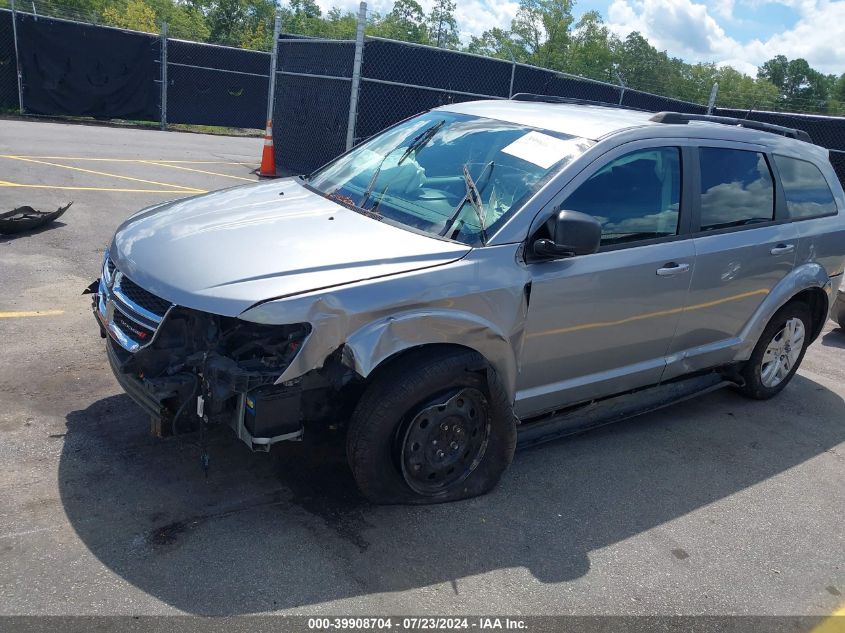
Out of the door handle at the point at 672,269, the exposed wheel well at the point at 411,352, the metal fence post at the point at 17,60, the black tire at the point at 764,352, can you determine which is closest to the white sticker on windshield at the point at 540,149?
the door handle at the point at 672,269

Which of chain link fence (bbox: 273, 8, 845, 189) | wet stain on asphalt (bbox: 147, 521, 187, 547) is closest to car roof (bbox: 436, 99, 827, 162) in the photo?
wet stain on asphalt (bbox: 147, 521, 187, 547)

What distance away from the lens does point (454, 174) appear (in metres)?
4.17

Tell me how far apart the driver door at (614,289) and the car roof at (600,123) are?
5.2 inches

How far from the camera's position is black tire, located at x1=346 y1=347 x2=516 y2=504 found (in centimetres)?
345

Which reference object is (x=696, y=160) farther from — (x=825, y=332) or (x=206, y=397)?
(x=825, y=332)

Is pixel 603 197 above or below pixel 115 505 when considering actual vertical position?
above

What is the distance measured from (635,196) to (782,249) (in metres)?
1.51

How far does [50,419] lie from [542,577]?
277cm

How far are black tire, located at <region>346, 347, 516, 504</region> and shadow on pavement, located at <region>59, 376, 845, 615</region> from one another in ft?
0.46

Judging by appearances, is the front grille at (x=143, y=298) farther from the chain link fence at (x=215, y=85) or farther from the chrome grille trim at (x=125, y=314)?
the chain link fence at (x=215, y=85)

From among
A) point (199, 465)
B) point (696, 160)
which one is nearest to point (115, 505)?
point (199, 465)

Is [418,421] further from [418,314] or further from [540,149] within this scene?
[540,149]

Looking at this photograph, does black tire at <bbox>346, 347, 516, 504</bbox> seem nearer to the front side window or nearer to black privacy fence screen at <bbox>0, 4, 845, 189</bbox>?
the front side window

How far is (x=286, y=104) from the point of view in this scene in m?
13.8
